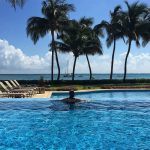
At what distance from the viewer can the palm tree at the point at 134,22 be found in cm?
4066

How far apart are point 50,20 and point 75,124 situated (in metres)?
27.4

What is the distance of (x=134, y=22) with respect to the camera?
41.0 meters

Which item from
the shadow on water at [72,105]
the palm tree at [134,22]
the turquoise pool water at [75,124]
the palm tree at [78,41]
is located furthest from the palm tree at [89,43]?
the shadow on water at [72,105]

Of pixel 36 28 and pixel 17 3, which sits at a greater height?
pixel 36 28

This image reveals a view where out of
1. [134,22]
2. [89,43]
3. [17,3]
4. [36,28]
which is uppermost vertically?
[134,22]

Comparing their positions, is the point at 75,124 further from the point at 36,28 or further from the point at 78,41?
the point at 36,28

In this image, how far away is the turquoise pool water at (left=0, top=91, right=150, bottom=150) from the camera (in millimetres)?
11016

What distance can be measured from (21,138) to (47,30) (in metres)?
30.5

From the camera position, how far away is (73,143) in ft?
36.4

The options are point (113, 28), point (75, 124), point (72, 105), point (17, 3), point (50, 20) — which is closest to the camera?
point (75, 124)

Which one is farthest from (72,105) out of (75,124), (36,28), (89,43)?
(89,43)

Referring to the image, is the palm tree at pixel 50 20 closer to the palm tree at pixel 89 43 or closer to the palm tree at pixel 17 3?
the palm tree at pixel 89 43

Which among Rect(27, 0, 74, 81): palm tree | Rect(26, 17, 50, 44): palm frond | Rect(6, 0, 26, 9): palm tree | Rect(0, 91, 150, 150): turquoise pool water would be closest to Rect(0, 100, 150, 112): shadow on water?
Rect(0, 91, 150, 150): turquoise pool water

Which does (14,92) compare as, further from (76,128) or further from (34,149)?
(34,149)
